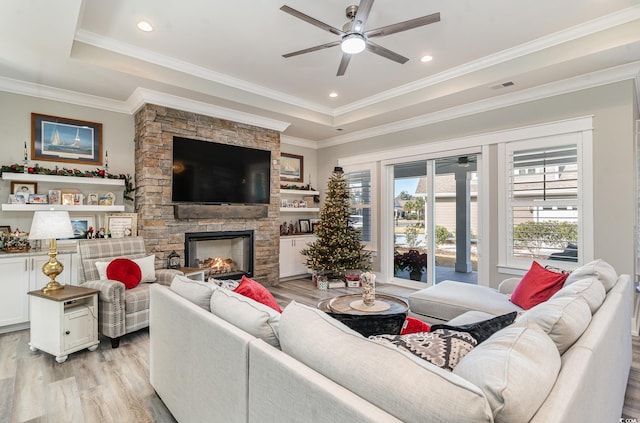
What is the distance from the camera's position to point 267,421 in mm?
1169

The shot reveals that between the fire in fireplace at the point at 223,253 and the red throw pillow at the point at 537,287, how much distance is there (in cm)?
382

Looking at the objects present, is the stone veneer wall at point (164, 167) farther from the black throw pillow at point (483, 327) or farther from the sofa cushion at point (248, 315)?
the black throw pillow at point (483, 327)

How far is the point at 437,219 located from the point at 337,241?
1.66 meters

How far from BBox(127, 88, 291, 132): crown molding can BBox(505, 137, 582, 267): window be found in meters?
3.51

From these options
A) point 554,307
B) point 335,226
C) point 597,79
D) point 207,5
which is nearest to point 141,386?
point 554,307

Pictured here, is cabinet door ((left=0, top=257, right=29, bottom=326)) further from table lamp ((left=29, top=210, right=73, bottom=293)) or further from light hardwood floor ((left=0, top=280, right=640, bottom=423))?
table lamp ((left=29, top=210, right=73, bottom=293))

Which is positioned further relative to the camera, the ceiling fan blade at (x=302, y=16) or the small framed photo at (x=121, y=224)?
the small framed photo at (x=121, y=224)

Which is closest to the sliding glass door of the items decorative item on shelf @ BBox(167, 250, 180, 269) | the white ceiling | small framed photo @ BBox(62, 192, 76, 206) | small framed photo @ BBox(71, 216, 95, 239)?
the white ceiling

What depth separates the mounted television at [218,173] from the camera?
456 centimetres

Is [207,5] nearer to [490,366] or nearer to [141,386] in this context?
[141,386]

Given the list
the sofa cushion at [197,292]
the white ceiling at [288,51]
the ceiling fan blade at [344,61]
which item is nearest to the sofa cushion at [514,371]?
the sofa cushion at [197,292]

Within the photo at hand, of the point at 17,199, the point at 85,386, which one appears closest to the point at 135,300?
the point at 85,386

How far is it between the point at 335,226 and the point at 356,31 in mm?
3398

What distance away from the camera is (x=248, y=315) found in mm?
1470
